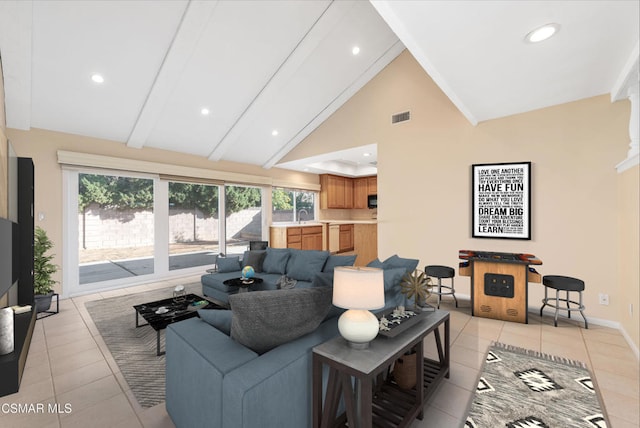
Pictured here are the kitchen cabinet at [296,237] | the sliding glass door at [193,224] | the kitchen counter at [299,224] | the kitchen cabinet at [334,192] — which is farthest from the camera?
the kitchen cabinet at [334,192]

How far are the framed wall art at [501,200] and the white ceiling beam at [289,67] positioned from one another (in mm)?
2826

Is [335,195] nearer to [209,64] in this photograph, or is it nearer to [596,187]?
[209,64]

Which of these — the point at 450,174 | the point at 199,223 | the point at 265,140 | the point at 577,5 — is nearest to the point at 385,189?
the point at 450,174

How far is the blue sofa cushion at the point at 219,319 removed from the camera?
5.65 feet

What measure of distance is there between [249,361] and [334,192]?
280 inches

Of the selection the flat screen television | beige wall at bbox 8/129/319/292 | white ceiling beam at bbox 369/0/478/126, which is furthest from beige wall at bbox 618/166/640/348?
beige wall at bbox 8/129/319/292

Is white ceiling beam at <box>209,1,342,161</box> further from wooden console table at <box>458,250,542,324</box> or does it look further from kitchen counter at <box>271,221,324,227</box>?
wooden console table at <box>458,250,542,324</box>

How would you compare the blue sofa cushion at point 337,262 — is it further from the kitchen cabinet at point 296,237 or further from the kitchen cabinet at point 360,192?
the kitchen cabinet at point 360,192

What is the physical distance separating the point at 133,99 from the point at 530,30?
185 inches

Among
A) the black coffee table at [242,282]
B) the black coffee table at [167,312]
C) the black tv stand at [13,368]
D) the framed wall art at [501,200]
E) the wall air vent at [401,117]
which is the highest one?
the wall air vent at [401,117]

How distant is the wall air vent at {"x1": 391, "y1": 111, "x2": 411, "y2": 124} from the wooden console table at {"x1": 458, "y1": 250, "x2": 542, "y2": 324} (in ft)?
8.06

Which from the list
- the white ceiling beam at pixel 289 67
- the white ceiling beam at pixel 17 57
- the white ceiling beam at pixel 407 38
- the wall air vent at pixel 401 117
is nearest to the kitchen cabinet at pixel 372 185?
the wall air vent at pixel 401 117

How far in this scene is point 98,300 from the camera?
4145 millimetres

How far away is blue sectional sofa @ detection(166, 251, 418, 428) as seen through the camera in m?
1.21
